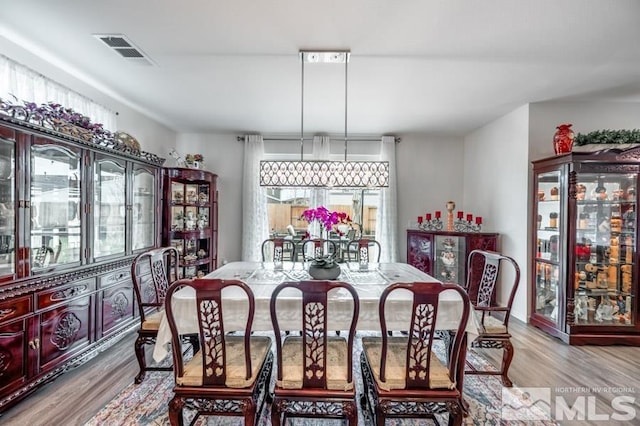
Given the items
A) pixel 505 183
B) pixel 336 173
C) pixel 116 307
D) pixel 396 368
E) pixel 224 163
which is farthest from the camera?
pixel 224 163

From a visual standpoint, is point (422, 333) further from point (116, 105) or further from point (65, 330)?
point (116, 105)

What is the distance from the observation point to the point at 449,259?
13.9 feet

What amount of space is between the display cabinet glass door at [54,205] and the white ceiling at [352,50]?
0.93m

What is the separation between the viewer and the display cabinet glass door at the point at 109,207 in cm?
273

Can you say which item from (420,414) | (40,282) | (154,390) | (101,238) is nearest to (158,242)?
(101,238)

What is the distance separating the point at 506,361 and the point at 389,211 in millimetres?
2997

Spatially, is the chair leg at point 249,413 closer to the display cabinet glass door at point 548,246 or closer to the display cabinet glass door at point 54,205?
the display cabinet glass door at point 54,205

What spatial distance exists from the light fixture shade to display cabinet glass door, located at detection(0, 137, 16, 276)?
1.92 m

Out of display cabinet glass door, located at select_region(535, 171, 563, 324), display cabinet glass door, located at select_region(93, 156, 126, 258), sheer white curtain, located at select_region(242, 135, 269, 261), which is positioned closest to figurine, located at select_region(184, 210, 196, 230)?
sheer white curtain, located at select_region(242, 135, 269, 261)

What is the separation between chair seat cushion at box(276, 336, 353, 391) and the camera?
152 centimetres

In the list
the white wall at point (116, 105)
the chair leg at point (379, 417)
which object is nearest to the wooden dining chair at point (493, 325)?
the chair leg at point (379, 417)

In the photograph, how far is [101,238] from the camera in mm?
2795

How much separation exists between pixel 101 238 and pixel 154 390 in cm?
154

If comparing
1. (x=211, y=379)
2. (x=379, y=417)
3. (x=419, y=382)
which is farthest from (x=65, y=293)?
(x=419, y=382)
